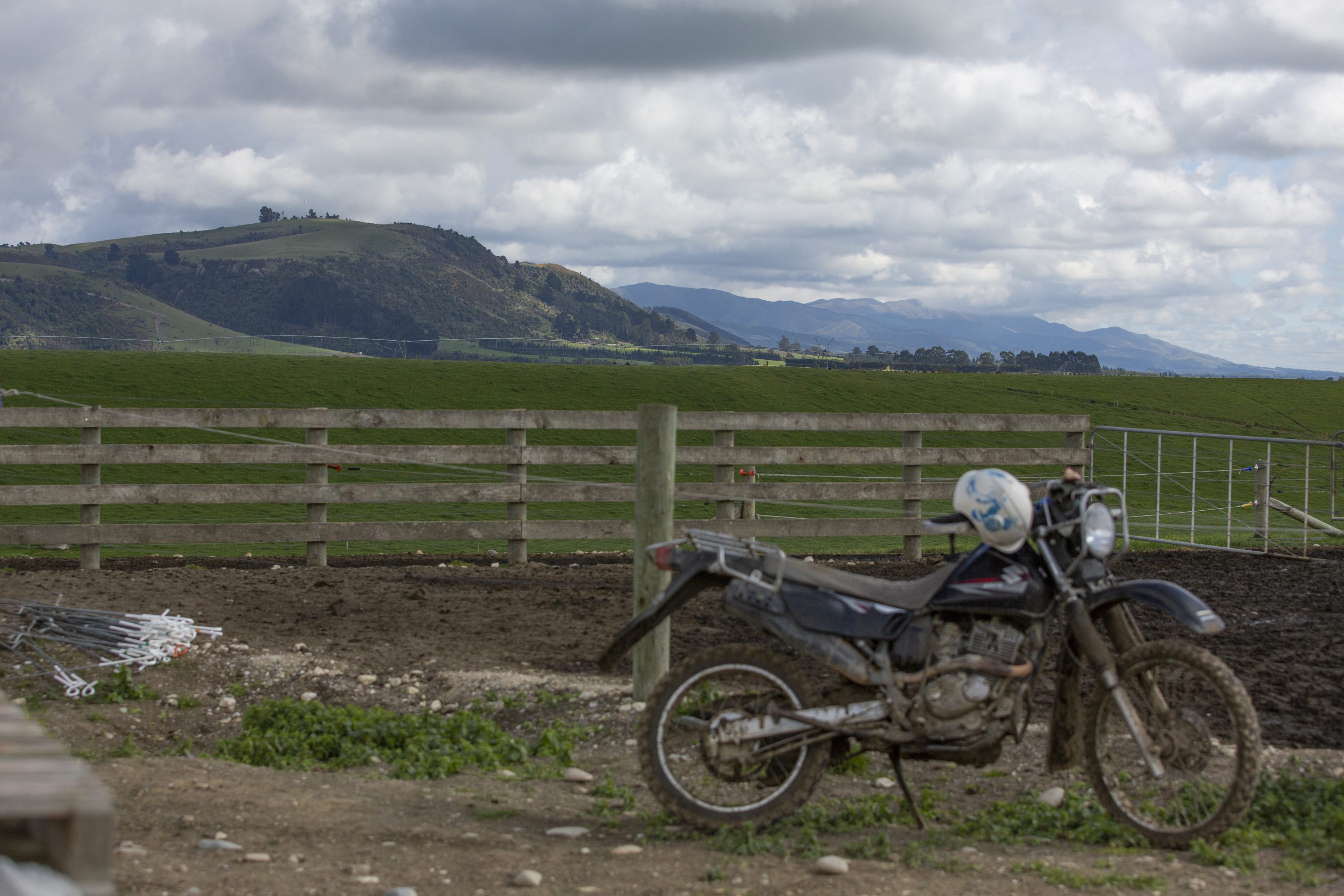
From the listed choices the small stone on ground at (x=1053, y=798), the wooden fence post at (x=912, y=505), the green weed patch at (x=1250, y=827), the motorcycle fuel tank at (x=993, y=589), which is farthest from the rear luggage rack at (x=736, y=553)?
the wooden fence post at (x=912, y=505)

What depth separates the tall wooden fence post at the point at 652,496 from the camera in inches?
223

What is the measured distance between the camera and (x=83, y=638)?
6.66 meters

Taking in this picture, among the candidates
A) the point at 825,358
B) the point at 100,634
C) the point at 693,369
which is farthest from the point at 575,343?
the point at 100,634

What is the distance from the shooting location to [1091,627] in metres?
4.21

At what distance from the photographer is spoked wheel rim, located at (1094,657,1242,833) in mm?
4125

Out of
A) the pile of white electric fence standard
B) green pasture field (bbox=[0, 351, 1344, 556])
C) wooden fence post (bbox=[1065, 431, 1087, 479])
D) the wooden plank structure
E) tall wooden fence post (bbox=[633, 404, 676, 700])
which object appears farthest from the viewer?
green pasture field (bbox=[0, 351, 1344, 556])

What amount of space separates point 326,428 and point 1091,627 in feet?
25.5

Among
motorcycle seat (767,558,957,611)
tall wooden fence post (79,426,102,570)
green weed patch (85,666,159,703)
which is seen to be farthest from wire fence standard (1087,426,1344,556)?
tall wooden fence post (79,426,102,570)

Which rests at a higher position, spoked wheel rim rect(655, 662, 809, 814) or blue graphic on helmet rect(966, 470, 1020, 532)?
blue graphic on helmet rect(966, 470, 1020, 532)

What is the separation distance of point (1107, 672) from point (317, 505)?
7981 millimetres

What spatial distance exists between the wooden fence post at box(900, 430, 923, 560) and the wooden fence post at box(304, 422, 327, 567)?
5.68 m

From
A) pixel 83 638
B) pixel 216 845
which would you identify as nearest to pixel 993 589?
pixel 216 845

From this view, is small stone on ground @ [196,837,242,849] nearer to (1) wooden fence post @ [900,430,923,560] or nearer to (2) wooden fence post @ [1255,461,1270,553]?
(1) wooden fence post @ [900,430,923,560]

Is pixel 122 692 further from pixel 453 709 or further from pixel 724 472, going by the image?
pixel 724 472
